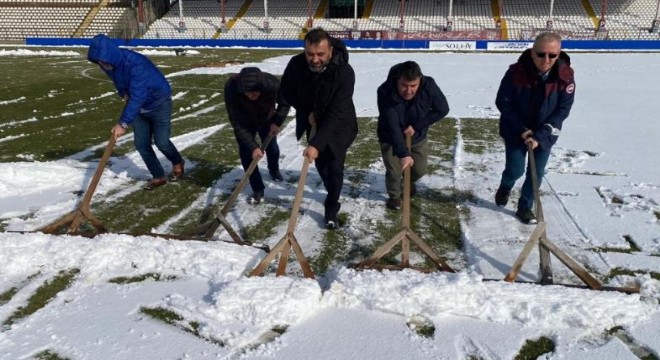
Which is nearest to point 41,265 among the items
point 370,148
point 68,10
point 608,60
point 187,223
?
point 187,223

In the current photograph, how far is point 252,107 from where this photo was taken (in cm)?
439

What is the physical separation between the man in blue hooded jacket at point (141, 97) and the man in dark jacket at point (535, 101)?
3010mm

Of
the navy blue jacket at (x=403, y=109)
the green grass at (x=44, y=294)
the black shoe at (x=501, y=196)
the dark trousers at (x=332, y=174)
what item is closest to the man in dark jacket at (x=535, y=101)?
the black shoe at (x=501, y=196)

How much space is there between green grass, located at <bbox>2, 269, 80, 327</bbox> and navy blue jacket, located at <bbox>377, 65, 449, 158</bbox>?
245cm

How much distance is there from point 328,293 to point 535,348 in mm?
1106

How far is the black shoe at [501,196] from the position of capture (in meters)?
4.39

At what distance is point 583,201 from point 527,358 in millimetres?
2550

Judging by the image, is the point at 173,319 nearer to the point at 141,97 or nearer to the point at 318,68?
the point at 318,68

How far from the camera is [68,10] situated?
34.9 m

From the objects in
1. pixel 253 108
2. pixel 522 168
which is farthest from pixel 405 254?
pixel 253 108

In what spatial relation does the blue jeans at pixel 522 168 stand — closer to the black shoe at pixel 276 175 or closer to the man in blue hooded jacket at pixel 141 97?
the black shoe at pixel 276 175

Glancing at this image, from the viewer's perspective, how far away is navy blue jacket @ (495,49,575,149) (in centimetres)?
370

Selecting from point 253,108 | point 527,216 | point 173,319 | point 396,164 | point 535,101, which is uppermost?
point 535,101

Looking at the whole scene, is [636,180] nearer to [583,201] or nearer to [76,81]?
[583,201]
